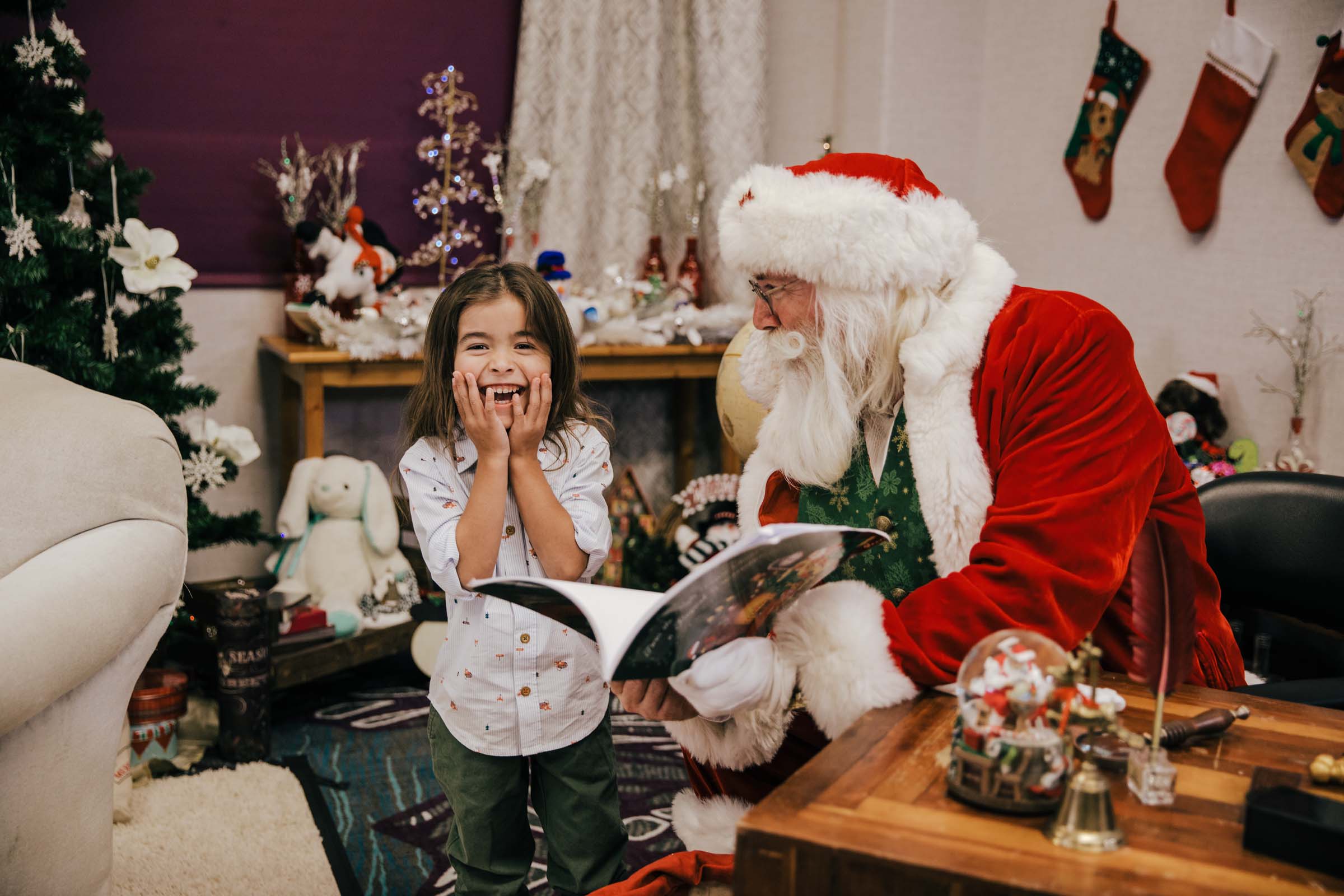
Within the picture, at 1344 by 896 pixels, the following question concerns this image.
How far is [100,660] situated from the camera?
1473 mm

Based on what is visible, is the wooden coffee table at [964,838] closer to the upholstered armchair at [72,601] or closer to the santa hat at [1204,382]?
the upholstered armchair at [72,601]

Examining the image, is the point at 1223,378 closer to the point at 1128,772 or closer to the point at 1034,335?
the point at 1034,335

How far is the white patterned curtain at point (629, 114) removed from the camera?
3680 millimetres

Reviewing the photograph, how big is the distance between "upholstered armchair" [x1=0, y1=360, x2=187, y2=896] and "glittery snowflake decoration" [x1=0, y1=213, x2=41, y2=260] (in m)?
0.65

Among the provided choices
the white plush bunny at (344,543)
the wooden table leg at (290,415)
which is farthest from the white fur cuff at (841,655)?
the wooden table leg at (290,415)

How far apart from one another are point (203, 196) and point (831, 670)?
2.85 m

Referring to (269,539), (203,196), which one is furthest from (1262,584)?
(203,196)

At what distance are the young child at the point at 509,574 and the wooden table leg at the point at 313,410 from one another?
4.97ft

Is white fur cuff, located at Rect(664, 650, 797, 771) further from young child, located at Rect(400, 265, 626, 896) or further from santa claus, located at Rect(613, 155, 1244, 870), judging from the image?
young child, located at Rect(400, 265, 626, 896)

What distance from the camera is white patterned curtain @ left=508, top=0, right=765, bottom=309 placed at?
368 centimetres

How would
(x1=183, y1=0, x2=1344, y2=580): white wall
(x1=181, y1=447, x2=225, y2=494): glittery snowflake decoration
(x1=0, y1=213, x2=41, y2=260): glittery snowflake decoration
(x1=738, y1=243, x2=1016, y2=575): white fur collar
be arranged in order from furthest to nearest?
(x1=183, y1=0, x2=1344, y2=580): white wall → (x1=181, y1=447, x2=225, y2=494): glittery snowflake decoration → (x1=0, y1=213, x2=41, y2=260): glittery snowflake decoration → (x1=738, y1=243, x2=1016, y2=575): white fur collar

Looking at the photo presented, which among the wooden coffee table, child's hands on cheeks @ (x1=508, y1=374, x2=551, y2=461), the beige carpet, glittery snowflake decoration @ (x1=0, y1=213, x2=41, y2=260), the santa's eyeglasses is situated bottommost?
the beige carpet

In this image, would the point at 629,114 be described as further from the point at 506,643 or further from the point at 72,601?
the point at 72,601

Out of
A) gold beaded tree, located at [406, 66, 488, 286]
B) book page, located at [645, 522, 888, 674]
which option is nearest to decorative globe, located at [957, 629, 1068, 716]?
book page, located at [645, 522, 888, 674]
